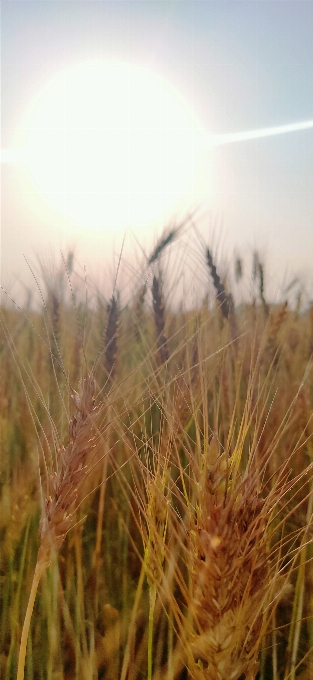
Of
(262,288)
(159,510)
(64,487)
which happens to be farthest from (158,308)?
(64,487)

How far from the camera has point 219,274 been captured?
6.22 feet

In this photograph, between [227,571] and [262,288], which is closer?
[227,571]

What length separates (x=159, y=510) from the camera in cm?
102

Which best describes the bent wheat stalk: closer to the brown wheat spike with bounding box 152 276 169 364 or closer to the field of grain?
the field of grain

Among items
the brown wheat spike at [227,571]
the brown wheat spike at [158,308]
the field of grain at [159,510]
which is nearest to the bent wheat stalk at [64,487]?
the field of grain at [159,510]

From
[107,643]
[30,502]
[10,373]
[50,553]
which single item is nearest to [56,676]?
[107,643]

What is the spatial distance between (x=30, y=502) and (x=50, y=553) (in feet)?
1.96

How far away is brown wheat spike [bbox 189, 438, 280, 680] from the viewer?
2.49ft

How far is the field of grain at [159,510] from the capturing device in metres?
0.78

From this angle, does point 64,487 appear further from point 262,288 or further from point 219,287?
point 262,288

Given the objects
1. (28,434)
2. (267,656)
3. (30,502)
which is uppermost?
(28,434)

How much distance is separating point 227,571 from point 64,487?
0.90ft

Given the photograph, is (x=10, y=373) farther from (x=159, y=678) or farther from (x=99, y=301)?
(x=159, y=678)

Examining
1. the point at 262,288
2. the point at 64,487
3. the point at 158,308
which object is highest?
the point at 262,288
